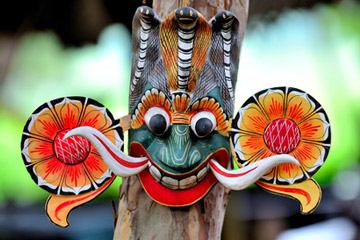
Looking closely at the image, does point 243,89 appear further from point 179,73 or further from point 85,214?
point 179,73

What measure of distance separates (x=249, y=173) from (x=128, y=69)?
192cm

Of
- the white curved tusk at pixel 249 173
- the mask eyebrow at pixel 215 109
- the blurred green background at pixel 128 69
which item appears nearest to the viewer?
the white curved tusk at pixel 249 173

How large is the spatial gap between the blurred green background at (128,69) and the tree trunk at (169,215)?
1399 mm

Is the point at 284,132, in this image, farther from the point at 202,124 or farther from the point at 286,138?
the point at 202,124

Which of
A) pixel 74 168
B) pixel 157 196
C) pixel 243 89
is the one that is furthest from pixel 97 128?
pixel 243 89

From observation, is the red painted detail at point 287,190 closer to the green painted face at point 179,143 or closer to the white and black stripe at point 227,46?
the green painted face at point 179,143

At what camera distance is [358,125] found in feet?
9.28

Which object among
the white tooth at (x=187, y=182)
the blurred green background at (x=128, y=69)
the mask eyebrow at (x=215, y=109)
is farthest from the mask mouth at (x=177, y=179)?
the blurred green background at (x=128, y=69)

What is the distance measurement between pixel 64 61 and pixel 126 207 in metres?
1.75

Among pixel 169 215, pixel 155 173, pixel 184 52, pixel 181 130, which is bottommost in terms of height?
pixel 169 215

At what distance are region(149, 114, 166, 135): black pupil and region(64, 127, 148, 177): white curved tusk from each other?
83 millimetres

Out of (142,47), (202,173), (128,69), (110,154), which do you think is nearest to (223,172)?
(202,173)

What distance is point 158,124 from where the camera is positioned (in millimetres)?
1196

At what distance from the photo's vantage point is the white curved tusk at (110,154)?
1.15 meters
